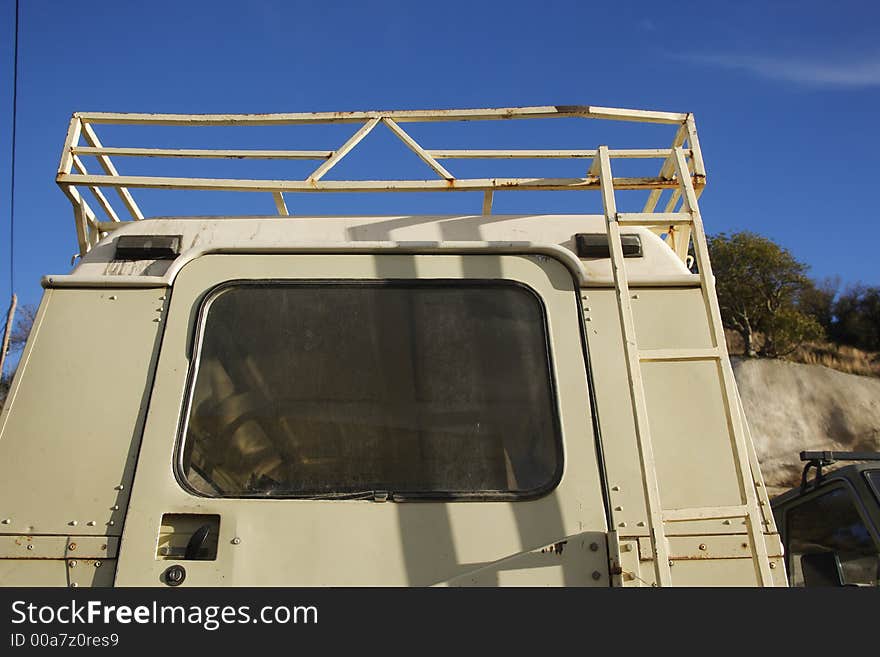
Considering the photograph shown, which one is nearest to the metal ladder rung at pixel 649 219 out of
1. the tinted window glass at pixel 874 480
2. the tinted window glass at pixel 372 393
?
the tinted window glass at pixel 372 393

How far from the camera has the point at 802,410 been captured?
21766 millimetres

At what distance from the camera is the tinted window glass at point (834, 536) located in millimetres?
3611

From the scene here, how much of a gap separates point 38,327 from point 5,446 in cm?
48

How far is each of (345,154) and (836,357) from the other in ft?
95.7

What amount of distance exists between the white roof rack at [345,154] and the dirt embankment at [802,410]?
18.5 meters

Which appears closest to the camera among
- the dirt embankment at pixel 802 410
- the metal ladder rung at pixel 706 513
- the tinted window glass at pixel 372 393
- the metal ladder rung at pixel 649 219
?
the metal ladder rung at pixel 706 513

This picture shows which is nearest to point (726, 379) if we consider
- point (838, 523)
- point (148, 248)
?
point (838, 523)

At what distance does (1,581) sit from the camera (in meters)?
2.28

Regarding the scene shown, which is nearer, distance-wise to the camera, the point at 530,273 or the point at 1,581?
the point at 1,581

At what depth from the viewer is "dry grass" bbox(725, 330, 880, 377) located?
1014 inches

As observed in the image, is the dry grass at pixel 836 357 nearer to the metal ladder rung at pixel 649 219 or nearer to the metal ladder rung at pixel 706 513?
the metal ladder rung at pixel 649 219

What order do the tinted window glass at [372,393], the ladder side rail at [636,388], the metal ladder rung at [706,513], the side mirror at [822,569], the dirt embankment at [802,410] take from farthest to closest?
the dirt embankment at [802,410], the side mirror at [822,569], the tinted window glass at [372,393], the metal ladder rung at [706,513], the ladder side rail at [636,388]
